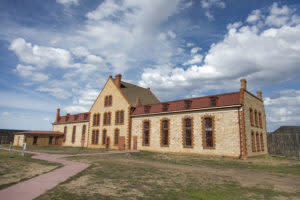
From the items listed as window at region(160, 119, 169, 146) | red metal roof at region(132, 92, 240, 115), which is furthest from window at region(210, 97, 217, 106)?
window at region(160, 119, 169, 146)

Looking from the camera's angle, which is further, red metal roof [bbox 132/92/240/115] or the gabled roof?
the gabled roof

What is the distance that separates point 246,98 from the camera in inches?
878

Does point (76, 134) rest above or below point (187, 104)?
below

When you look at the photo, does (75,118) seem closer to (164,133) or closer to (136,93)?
(136,93)

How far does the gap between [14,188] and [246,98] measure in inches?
883

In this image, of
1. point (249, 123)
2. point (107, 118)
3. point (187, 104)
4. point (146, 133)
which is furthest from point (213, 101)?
point (107, 118)

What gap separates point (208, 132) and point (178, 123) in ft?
13.3

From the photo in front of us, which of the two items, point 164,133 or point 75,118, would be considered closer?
point 164,133

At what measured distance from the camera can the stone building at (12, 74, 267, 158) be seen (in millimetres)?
20875

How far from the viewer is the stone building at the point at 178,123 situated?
68.5 ft

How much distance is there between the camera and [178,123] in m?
24.9

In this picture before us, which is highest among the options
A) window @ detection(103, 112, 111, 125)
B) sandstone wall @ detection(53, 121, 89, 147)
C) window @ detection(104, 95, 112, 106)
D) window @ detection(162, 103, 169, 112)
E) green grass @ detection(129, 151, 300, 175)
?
window @ detection(104, 95, 112, 106)

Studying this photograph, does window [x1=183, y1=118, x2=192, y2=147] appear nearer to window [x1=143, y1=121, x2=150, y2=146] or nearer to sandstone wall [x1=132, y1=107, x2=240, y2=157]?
sandstone wall [x1=132, y1=107, x2=240, y2=157]

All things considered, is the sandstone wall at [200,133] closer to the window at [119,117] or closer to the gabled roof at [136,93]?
the window at [119,117]
